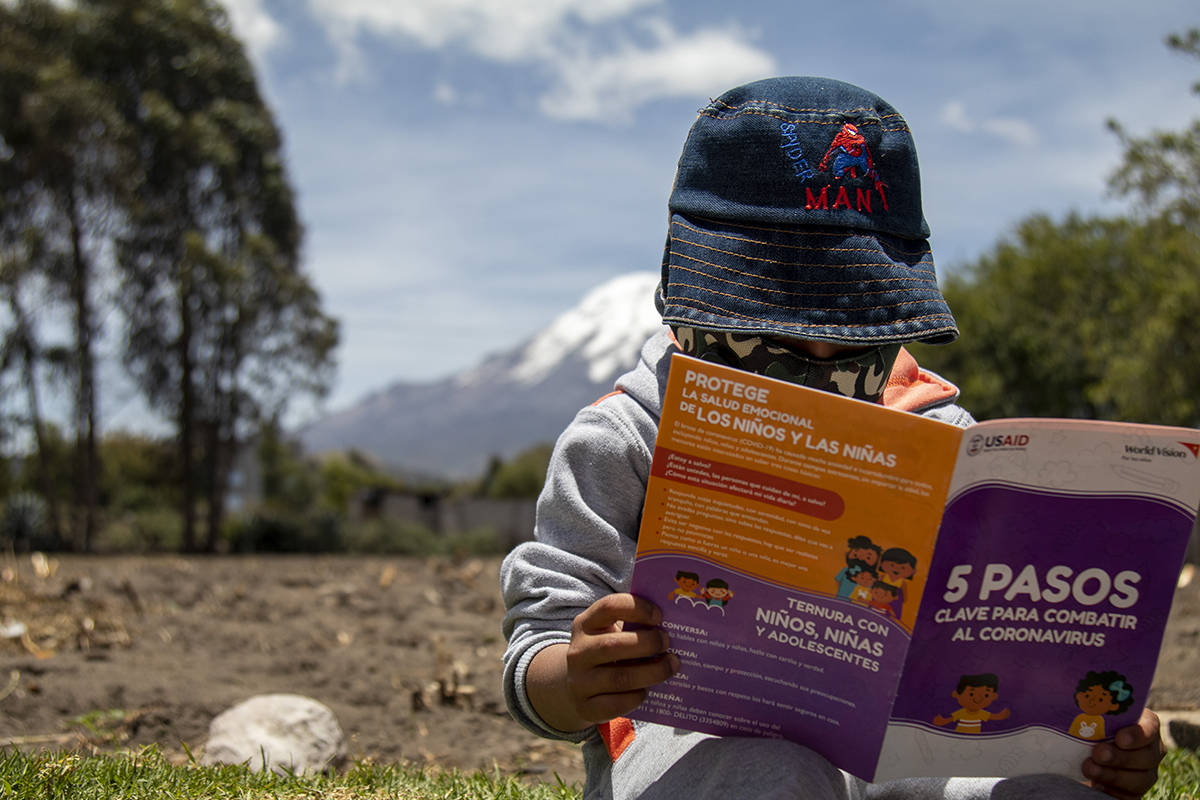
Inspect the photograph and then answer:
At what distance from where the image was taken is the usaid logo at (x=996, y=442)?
115cm

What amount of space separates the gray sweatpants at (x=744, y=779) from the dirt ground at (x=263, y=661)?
1.75 metres

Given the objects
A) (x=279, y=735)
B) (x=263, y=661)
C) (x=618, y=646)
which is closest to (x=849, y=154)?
(x=618, y=646)

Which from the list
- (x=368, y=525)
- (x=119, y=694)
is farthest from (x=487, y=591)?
(x=368, y=525)

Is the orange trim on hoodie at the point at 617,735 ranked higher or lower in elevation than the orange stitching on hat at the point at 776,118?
lower

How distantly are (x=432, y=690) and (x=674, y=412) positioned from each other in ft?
11.0

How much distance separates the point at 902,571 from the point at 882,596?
0.04 metres

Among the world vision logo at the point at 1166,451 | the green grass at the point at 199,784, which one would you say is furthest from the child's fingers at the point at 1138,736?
the green grass at the point at 199,784

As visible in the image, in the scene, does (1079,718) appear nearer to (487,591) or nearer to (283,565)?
(487,591)

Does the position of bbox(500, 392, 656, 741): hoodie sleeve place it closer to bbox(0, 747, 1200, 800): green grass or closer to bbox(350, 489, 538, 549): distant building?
bbox(0, 747, 1200, 800): green grass

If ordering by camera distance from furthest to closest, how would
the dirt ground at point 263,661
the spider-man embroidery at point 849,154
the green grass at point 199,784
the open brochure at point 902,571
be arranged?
the dirt ground at point 263,661 → the green grass at point 199,784 → the spider-man embroidery at point 849,154 → the open brochure at point 902,571

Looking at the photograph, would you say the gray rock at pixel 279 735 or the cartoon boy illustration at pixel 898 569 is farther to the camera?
the gray rock at pixel 279 735

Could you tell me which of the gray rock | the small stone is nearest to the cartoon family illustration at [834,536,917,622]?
the gray rock

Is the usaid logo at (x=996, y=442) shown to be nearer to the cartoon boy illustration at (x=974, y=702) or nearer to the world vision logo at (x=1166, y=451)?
the world vision logo at (x=1166, y=451)

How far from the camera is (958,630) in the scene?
1238 millimetres
